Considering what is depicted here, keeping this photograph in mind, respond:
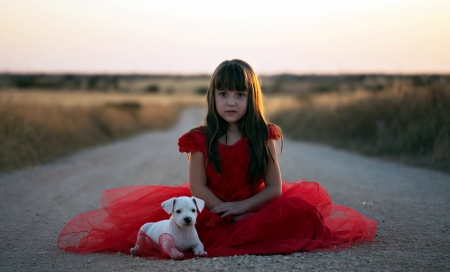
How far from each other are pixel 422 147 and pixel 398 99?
128 inches

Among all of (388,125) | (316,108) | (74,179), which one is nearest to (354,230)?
(74,179)

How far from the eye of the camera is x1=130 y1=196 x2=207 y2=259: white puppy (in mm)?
3986

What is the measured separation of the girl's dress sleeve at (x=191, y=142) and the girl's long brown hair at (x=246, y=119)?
0.26 ft

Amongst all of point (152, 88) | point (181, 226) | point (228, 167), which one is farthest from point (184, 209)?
point (152, 88)

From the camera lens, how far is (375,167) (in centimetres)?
1091

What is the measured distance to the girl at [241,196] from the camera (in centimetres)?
447

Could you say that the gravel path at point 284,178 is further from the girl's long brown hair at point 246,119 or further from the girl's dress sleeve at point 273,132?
the girl's dress sleeve at point 273,132

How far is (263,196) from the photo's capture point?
4.70 metres

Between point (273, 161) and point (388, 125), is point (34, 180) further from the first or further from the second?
point (388, 125)

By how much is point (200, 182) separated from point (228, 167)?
0.29 metres

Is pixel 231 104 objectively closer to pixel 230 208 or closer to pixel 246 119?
pixel 246 119

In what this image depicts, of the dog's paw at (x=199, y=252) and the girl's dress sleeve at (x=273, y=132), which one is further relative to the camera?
the girl's dress sleeve at (x=273, y=132)

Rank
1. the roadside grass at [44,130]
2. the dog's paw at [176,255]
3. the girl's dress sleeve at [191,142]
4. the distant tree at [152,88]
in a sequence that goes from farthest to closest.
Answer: the distant tree at [152,88] < the roadside grass at [44,130] < the girl's dress sleeve at [191,142] < the dog's paw at [176,255]

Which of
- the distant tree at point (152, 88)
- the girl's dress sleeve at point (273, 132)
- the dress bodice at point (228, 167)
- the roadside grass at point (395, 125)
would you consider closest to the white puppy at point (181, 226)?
the dress bodice at point (228, 167)
